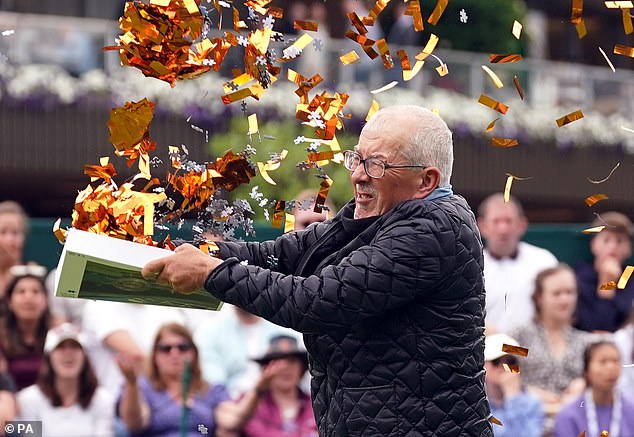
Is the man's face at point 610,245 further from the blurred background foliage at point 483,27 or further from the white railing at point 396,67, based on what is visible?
the blurred background foliage at point 483,27

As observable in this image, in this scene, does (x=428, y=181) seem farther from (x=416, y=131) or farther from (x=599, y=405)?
(x=599, y=405)

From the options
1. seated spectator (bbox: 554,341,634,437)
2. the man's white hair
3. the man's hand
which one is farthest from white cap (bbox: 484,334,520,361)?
the man's hand

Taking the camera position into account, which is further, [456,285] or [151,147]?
[151,147]

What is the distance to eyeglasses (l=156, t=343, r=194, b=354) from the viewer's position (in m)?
6.50

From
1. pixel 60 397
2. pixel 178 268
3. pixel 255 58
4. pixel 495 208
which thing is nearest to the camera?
pixel 178 268

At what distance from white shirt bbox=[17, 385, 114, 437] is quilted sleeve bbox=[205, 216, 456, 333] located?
118 inches

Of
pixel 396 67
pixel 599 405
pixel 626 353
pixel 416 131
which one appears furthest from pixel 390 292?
pixel 396 67

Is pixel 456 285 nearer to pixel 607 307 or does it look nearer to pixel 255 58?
pixel 255 58

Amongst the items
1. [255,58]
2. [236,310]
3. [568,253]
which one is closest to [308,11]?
[568,253]

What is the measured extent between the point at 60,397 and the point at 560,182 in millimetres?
8618

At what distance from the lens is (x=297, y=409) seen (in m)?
6.57

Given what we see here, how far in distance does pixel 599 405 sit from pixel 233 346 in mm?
1777

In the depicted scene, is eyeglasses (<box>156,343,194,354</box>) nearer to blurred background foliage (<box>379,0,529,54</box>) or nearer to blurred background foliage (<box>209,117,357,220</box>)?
blurred background foliage (<box>209,117,357,220</box>)

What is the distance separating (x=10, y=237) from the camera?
665cm
